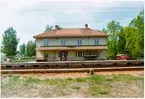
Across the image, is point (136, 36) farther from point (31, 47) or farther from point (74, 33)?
point (31, 47)

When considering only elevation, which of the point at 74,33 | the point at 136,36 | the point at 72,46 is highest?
the point at 74,33

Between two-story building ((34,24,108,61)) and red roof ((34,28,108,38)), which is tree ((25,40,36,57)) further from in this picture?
two-story building ((34,24,108,61))

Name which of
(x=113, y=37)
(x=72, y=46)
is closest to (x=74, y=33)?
(x=72, y=46)

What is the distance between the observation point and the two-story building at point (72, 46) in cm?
2495

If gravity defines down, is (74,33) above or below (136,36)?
above

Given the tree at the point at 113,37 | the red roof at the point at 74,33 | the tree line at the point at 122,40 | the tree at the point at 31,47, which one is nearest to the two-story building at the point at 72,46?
the red roof at the point at 74,33

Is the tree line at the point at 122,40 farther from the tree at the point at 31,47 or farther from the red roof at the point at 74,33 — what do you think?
the red roof at the point at 74,33

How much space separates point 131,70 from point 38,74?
3536 mm

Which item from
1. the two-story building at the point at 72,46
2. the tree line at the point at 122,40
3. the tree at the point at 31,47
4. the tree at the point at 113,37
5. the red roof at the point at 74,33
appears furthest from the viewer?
the tree at the point at 31,47

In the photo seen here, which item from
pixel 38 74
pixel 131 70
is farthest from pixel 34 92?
pixel 131 70

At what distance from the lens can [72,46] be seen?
25.2m

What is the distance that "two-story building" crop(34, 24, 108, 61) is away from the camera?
81.9 feet

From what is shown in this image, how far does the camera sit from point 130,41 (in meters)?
25.5

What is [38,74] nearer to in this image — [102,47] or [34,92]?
[34,92]
